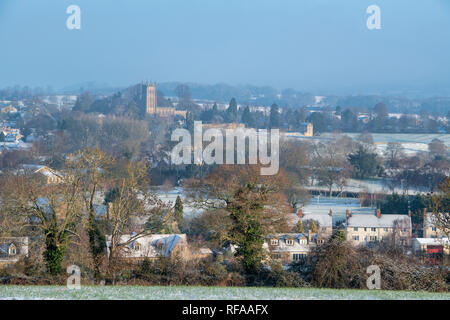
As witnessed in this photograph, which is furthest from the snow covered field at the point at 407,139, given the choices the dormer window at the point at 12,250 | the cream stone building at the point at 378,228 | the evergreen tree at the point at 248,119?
the dormer window at the point at 12,250

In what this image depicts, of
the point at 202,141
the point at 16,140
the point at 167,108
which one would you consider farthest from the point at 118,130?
the point at 167,108

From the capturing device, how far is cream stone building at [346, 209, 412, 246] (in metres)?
17.3

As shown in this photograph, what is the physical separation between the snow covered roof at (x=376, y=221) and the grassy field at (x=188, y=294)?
11054 mm

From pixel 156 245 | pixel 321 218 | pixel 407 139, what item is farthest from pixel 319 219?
pixel 407 139

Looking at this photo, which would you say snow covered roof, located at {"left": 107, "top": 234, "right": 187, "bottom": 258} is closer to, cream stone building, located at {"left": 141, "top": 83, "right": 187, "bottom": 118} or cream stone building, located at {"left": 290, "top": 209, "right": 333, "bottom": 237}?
cream stone building, located at {"left": 290, "top": 209, "right": 333, "bottom": 237}

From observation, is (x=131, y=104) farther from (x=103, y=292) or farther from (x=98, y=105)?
(x=103, y=292)

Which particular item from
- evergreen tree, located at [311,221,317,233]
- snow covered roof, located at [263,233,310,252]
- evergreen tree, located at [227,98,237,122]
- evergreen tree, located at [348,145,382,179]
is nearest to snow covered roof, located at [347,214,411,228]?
evergreen tree, located at [311,221,317,233]

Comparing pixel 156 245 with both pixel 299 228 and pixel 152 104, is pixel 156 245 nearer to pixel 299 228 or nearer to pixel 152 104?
pixel 299 228

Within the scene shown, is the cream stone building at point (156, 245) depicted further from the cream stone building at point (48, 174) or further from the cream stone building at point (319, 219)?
the cream stone building at point (319, 219)

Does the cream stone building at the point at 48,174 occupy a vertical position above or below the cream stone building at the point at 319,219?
Answer: above

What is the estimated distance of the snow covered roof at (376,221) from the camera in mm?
Result: 18122

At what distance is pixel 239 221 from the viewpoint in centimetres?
975

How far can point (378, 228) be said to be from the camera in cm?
1809

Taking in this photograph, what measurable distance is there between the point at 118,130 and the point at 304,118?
2710 cm
